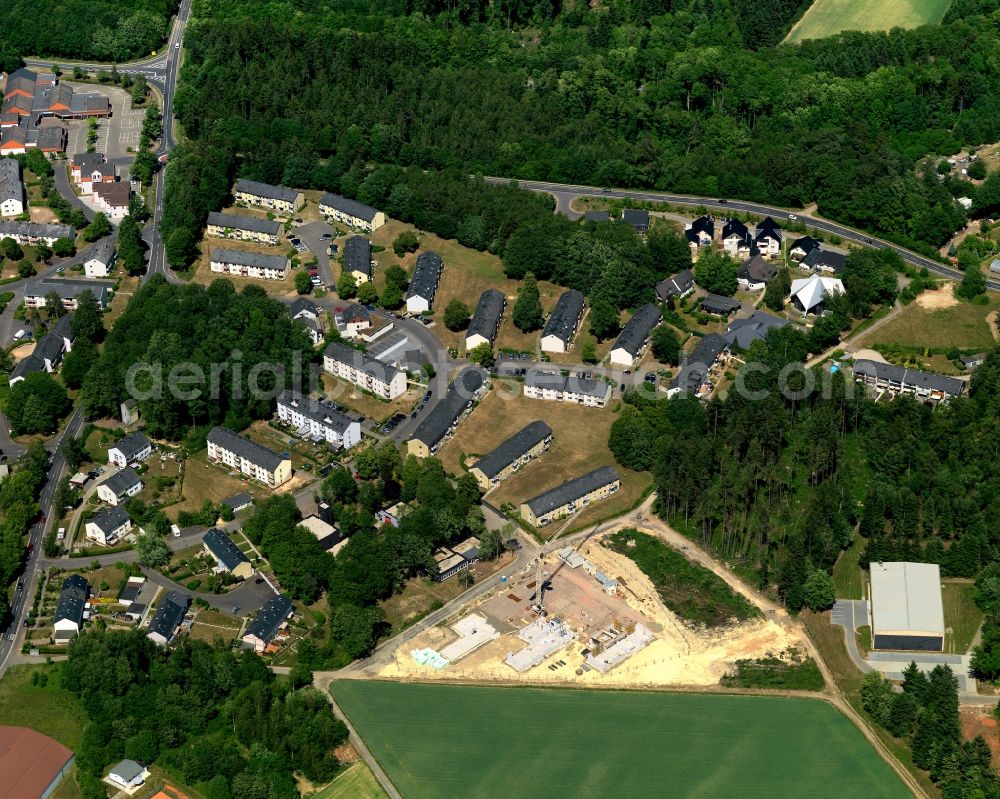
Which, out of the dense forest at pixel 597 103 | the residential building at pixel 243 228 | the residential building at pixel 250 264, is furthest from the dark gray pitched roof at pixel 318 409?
the residential building at pixel 243 228

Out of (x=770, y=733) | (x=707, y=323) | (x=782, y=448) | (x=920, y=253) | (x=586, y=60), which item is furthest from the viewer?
(x=586, y=60)

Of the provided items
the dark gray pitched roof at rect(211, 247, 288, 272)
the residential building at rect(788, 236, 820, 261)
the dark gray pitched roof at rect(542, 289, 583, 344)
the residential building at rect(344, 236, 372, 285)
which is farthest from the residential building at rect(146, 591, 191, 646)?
the residential building at rect(788, 236, 820, 261)

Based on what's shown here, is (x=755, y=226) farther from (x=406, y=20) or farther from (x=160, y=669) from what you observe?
(x=160, y=669)

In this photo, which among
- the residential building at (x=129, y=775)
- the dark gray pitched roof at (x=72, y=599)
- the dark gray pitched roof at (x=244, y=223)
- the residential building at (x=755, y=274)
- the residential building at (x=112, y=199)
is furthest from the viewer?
the residential building at (x=112, y=199)

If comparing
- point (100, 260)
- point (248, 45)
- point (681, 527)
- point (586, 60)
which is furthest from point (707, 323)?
point (248, 45)

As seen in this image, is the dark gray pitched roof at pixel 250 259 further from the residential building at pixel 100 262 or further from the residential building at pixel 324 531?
the residential building at pixel 324 531

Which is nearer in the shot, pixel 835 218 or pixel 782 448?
pixel 782 448

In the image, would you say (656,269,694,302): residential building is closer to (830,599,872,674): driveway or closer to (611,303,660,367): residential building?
(611,303,660,367): residential building
